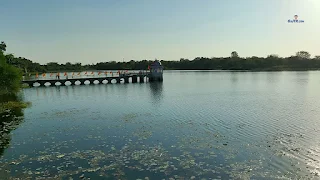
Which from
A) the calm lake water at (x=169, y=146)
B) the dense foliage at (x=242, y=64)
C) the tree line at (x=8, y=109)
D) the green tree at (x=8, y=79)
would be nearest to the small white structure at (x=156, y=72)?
the tree line at (x=8, y=109)

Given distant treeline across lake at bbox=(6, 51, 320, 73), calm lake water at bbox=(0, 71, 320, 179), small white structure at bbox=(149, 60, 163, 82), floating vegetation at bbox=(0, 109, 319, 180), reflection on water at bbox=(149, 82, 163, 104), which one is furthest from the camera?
distant treeline across lake at bbox=(6, 51, 320, 73)

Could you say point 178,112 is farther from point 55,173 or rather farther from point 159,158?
point 55,173

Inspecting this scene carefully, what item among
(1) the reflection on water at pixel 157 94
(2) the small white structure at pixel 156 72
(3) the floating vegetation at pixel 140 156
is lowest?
(3) the floating vegetation at pixel 140 156

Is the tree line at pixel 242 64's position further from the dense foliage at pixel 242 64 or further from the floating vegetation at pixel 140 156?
the floating vegetation at pixel 140 156

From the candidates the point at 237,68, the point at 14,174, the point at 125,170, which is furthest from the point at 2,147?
the point at 237,68

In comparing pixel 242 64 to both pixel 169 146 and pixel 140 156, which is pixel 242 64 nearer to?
pixel 169 146

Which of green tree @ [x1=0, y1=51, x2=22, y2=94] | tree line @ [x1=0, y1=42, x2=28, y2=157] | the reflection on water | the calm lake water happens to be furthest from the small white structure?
the calm lake water

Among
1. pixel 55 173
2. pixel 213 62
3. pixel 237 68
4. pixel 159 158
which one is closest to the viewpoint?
pixel 55 173

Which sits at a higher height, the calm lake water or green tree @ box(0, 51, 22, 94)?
green tree @ box(0, 51, 22, 94)

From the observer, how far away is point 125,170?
14.1 meters

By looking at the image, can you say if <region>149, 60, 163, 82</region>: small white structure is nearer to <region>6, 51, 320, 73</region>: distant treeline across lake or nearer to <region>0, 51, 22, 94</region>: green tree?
<region>0, 51, 22, 94</region>: green tree

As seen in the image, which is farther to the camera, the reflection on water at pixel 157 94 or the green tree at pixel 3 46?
the green tree at pixel 3 46

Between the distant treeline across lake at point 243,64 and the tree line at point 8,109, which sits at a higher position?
the distant treeline across lake at point 243,64

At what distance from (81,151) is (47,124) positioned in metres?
10.9
